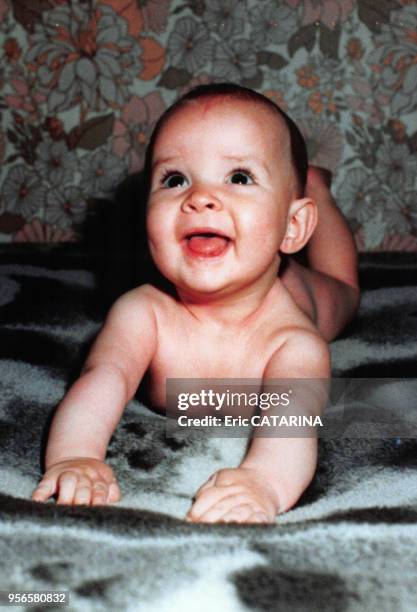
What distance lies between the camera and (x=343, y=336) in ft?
3.91

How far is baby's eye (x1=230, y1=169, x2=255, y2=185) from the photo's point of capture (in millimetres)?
871

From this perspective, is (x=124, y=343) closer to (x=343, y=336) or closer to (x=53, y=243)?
(x=343, y=336)

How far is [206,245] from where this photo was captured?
0.85m

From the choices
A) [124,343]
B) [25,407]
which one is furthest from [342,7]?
[25,407]

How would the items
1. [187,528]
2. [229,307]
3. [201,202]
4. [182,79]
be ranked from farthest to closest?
[182,79]
[229,307]
[201,202]
[187,528]

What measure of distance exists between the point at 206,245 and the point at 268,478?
0.28m

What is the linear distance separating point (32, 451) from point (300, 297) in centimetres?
49

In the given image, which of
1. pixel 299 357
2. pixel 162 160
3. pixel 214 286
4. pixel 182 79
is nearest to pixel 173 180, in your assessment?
pixel 162 160

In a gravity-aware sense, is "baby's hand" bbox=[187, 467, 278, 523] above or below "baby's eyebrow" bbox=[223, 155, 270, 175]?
below

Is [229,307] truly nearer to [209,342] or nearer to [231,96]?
[209,342]

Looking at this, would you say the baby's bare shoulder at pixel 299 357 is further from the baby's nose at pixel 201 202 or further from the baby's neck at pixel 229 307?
the baby's nose at pixel 201 202

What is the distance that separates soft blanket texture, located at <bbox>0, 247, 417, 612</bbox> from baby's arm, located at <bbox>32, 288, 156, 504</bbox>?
28 millimetres

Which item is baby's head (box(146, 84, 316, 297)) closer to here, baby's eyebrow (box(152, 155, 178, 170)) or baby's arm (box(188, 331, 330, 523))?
baby's eyebrow (box(152, 155, 178, 170))

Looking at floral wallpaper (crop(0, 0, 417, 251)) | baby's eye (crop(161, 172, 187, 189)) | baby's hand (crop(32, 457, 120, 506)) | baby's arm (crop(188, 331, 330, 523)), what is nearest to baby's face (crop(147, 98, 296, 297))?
baby's eye (crop(161, 172, 187, 189))
